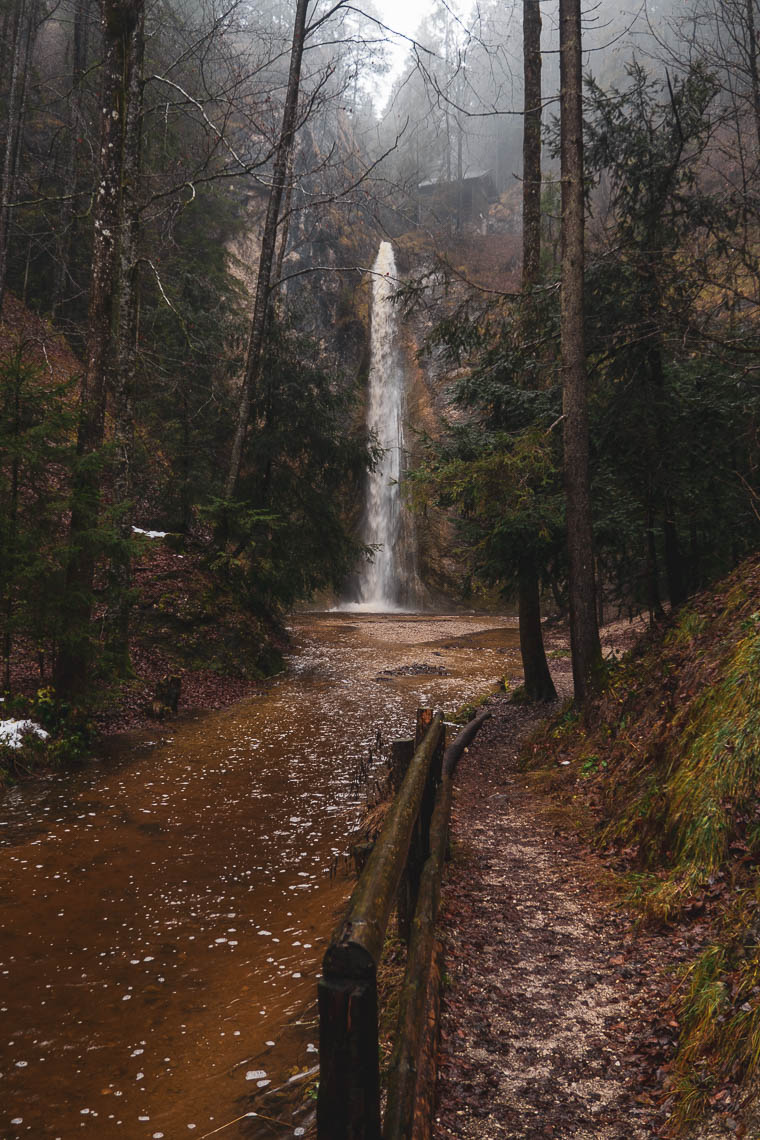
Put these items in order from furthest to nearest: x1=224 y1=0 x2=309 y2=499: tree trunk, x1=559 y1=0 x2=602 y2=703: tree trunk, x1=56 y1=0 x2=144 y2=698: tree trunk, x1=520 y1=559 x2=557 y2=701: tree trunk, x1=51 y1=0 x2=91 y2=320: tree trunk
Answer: x1=51 y1=0 x2=91 y2=320: tree trunk
x1=224 y1=0 x2=309 y2=499: tree trunk
x1=520 y1=559 x2=557 y2=701: tree trunk
x1=56 y1=0 x2=144 y2=698: tree trunk
x1=559 y1=0 x2=602 y2=703: tree trunk

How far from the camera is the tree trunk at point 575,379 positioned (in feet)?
25.9

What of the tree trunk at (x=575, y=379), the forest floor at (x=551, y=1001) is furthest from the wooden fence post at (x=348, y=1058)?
Result: the tree trunk at (x=575, y=379)

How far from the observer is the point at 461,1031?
3051 mm

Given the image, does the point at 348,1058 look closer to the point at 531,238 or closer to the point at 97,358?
the point at 97,358

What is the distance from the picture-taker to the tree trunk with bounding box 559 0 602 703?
311 inches

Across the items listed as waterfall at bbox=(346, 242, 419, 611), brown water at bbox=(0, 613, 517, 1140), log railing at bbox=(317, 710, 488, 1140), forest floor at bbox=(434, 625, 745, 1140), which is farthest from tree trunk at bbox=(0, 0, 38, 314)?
waterfall at bbox=(346, 242, 419, 611)

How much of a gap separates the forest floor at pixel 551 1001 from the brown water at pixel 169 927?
0.82 meters

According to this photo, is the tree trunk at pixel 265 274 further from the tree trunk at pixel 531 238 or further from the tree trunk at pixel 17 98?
the tree trunk at pixel 17 98

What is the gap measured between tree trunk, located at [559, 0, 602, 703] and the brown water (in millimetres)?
3367

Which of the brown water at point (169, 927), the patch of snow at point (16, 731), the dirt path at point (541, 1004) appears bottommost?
the brown water at point (169, 927)

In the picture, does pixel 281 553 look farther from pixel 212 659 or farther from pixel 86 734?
pixel 86 734

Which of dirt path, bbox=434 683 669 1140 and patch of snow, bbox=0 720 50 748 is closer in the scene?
dirt path, bbox=434 683 669 1140

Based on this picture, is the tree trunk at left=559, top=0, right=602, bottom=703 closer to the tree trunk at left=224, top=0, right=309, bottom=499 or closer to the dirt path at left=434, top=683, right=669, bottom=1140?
the dirt path at left=434, top=683, right=669, bottom=1140

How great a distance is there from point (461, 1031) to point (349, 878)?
2.32m
